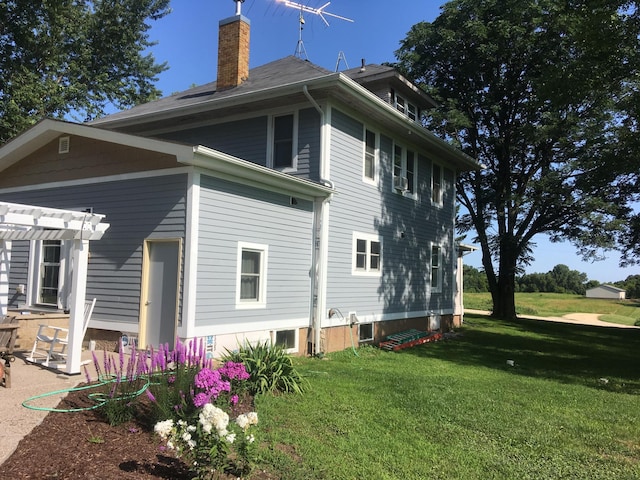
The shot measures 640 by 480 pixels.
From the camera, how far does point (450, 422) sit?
19.0 ft

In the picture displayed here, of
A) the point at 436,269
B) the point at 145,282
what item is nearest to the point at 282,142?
the point at 145,282

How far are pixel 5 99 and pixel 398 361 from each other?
2031cm

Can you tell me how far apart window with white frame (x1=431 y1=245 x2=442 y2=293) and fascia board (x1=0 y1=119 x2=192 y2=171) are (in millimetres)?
10243

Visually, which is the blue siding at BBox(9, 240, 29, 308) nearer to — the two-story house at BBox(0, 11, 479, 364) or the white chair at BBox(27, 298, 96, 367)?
the two-story house at BBox(0, 11, 479, 364)

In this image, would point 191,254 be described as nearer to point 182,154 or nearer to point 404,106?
point 182,154

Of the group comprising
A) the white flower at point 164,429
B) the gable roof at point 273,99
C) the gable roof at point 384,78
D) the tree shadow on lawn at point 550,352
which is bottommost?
the tree shadow on lawn at point 550,352

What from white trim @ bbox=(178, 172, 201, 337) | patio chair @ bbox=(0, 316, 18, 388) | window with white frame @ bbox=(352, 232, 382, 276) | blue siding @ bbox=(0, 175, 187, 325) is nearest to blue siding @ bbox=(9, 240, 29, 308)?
blue siding @ bbox=(0, 175, 187, 325)

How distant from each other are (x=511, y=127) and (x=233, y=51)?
47.3ft

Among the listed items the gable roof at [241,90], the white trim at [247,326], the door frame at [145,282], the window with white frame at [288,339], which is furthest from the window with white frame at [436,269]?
the door frame at [145,282]

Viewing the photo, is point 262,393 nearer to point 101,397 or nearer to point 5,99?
point 101,397

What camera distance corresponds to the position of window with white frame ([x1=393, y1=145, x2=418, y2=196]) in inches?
525

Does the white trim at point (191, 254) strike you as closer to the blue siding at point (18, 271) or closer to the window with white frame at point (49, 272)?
the window with white frame at point (49, 272)

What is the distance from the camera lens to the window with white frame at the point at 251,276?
8719mm

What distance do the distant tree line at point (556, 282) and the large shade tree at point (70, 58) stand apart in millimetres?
47108
